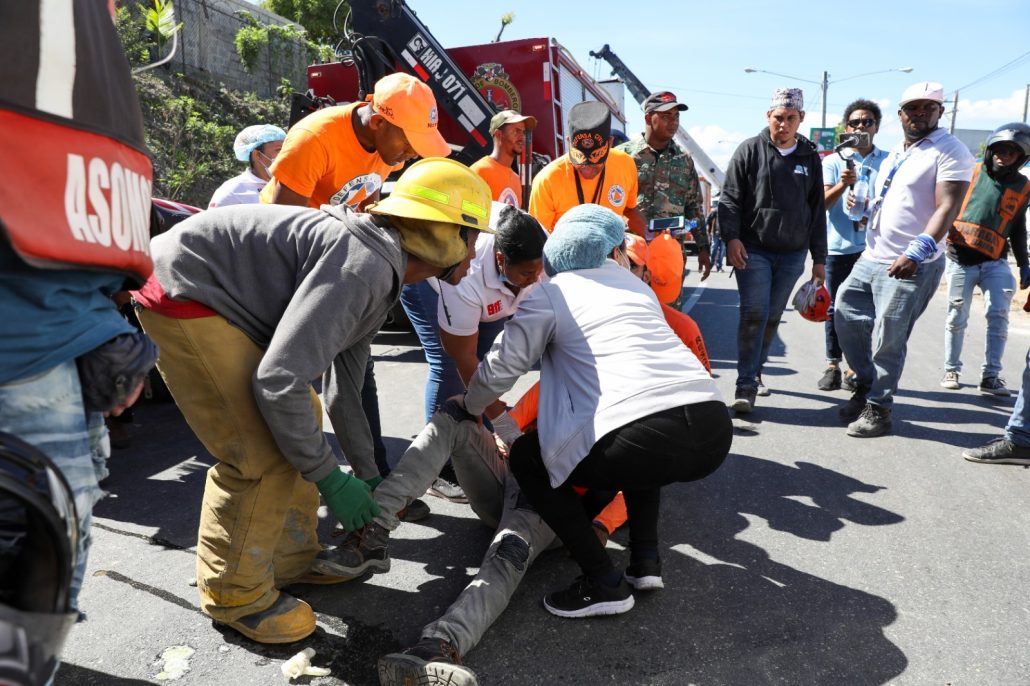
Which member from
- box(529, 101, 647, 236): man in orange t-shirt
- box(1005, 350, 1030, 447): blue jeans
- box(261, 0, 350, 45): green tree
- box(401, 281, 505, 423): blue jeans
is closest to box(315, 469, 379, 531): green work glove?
box(401, 281, 505, 423): blue jeans

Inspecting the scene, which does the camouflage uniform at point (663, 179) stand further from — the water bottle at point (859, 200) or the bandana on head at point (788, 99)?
the water bottle at point (859, 200)

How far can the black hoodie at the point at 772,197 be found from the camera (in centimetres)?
471

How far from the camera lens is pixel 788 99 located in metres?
4.66

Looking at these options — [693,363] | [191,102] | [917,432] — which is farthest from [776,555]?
[191,102]

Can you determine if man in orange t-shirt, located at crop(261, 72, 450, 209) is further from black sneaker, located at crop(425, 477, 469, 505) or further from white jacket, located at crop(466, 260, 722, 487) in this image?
black sneaker, located at crop(425, 477, 469, 505)

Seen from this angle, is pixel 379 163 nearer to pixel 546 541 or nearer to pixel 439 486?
pixel 439 486

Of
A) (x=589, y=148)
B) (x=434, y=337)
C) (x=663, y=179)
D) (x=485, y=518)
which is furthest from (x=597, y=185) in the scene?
(x=485, y=518)

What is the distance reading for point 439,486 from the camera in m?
3.53

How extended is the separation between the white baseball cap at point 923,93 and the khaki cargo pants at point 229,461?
3.89 m

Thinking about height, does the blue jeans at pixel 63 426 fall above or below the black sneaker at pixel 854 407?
above

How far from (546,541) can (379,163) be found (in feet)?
6.24

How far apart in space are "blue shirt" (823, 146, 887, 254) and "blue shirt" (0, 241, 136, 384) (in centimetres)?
523

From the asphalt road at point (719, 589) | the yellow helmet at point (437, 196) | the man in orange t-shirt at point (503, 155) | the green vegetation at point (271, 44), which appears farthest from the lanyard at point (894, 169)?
the green vegetation at point (271, 44)

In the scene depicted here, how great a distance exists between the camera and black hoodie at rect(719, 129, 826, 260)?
4.71 m
